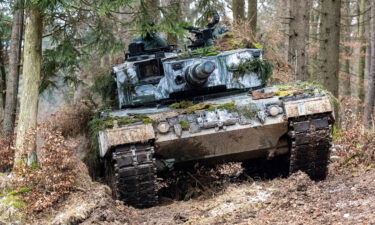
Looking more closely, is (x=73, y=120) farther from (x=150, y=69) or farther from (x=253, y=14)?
(x=253, y=14)

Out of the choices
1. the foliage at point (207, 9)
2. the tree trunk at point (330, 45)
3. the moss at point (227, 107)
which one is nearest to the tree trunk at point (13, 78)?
the foliage at point (207, 9)

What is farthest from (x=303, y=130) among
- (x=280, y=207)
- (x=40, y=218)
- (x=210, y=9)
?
(x=210, y=9)

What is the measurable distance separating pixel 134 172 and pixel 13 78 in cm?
544

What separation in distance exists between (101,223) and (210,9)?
24.8ft

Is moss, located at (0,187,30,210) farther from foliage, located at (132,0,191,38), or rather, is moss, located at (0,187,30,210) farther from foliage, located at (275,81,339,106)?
foliage, located at (275,81,339,106)

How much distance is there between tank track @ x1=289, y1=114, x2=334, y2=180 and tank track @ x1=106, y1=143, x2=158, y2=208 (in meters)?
2.15

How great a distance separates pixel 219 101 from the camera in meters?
8.59

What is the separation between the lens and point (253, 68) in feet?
31.4

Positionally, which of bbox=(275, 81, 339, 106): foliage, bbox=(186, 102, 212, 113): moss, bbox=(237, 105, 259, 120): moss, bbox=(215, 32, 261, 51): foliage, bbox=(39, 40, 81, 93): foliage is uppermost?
bbox=(215, 32, 261, 51): foliage

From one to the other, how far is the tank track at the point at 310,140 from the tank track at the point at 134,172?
2147 millimetres

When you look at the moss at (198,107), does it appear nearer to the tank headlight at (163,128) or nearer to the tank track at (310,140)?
the tank headlight at (163,128)

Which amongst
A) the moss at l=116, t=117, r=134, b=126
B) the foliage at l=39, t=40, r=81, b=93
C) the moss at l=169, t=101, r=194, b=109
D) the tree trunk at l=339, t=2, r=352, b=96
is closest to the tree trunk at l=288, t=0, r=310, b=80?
the foliage at l=39, t=40, r=81, b=93

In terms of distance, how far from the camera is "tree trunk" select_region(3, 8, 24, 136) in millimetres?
11820

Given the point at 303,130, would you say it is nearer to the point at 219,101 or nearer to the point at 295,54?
the point at 219,101
